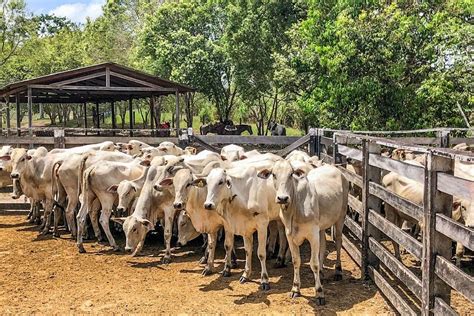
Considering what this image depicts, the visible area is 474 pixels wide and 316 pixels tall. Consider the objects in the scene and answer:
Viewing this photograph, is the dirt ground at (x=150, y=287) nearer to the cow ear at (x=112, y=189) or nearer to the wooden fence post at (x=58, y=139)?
the cow ear at (x=112, y=189)

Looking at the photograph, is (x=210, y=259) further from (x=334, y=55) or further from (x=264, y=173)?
(x=334, y=55)

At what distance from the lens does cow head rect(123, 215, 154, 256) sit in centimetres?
812

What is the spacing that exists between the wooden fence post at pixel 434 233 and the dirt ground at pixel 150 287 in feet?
4.53

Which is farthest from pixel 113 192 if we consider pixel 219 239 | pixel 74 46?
pixel 74 46

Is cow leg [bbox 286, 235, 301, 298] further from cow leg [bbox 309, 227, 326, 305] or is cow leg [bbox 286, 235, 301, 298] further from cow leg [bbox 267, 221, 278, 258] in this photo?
cow leg [bbox 267, 221, 278, 258]

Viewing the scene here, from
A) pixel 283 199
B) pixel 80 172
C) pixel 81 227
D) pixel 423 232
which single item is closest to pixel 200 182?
pixel 283 199

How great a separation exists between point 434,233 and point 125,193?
5.60 m

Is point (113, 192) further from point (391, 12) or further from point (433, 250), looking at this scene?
point (391, 12)

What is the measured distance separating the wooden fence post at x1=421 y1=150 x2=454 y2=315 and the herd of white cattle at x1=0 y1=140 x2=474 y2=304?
5.12 ft

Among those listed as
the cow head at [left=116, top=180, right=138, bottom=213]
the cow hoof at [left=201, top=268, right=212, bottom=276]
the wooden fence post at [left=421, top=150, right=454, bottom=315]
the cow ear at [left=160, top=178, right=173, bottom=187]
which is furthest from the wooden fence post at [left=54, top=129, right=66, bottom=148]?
the wooden fence post at [left=421, top=150, right=454, bottom=315]

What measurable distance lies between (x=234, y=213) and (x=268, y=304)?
145 cm

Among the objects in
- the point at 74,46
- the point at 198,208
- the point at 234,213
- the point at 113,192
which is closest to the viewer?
the point at 234,213

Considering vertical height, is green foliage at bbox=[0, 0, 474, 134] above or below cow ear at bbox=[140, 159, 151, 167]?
A: above

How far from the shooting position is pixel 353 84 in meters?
15.4
